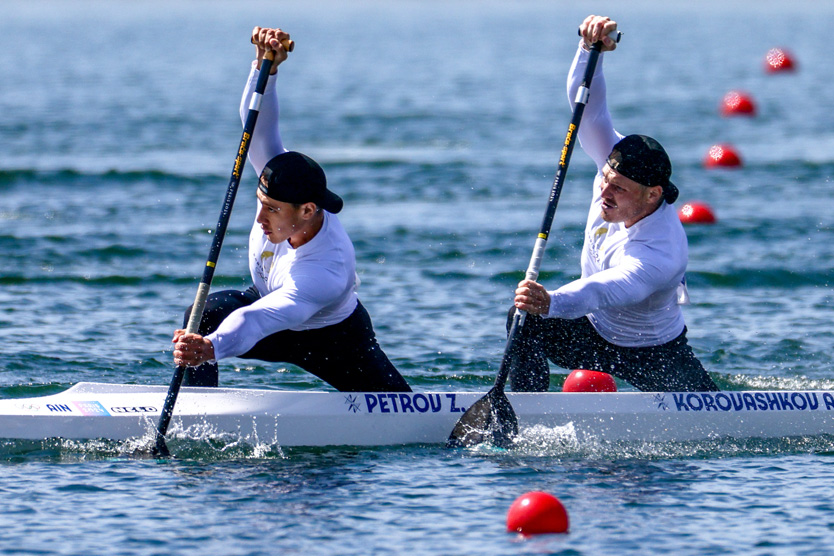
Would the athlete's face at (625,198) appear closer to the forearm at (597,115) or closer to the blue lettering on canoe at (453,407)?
the forearm at (597,115)

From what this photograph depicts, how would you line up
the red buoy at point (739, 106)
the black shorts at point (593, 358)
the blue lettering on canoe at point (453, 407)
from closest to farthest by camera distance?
the blue lettering on canoe at point (453, 407) < the black shorts at point (593, 358) < the red buoy at point (739, 106)

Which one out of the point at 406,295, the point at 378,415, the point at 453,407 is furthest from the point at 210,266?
the point at 406,295

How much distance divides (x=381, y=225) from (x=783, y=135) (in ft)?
41.8

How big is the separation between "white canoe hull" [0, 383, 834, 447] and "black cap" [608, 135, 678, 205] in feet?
4.64

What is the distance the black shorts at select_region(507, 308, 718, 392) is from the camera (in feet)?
27.6

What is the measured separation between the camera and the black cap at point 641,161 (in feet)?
25.8

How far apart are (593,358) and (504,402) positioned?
715mm

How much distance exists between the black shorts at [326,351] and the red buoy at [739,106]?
22594mm

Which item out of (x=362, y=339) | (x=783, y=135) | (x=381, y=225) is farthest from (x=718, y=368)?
(x=783, y=135)

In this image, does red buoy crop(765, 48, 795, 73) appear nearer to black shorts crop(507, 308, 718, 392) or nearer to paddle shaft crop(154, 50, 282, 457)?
black shorts crop(507, 308, 718, 392)

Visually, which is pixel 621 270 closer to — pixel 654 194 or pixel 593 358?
pixel 654 194

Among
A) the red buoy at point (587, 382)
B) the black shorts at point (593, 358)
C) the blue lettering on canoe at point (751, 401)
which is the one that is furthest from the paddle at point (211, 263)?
the blue lettering on canoe at point (751, 401)

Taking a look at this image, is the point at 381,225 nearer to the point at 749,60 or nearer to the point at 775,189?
the point at 775,189

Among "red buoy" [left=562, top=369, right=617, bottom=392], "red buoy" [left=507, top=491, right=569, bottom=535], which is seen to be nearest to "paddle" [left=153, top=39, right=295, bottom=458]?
"red buoy" [left=507, top=491, right=569, bottom=535]
